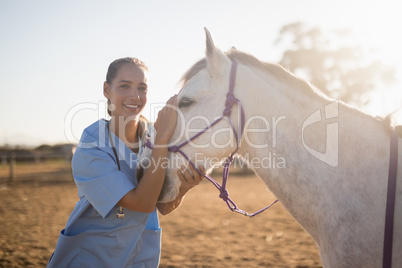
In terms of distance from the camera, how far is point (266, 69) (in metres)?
2.12

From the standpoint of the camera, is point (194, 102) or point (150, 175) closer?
point (150, 175)

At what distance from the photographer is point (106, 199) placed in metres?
1.97

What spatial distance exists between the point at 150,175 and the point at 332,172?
1238 mm

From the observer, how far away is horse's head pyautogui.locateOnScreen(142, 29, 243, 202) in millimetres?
2041

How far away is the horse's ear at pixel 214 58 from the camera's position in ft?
6.56

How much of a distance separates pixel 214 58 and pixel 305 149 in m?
0.91

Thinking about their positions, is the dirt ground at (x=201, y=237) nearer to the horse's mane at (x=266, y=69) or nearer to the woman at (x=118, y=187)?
the woman at (x=118, y=187)

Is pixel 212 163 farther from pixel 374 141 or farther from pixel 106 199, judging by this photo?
pixel 374 141

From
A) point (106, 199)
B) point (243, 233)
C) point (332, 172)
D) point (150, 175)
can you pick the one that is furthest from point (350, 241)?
point (243, 233)

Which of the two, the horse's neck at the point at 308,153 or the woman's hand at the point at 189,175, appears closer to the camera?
the horse's neck at the point at 308,153

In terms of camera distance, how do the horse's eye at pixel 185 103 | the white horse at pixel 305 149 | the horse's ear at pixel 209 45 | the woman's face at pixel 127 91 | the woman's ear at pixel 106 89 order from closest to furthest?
the white horse at pixel 305 149, the horse's ear at pixel 209 45, the horse's eye at pixel 185 103, the woman's face at pixel 127 91, the woman's ear at pixel 106 89

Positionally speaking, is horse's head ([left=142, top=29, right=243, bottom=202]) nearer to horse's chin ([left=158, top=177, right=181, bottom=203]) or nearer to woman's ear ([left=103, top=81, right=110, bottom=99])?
horse's chin ([left=158, top=177, right=181, bottom=203])

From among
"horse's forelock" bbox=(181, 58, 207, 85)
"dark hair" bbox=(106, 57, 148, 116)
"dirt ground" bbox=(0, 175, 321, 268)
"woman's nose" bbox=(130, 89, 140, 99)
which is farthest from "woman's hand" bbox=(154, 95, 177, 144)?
"dirt ground" bbox=(0, 175, 321, 268)

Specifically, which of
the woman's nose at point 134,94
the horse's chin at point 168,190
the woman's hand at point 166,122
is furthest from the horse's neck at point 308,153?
the woman's nose at point 134,94
